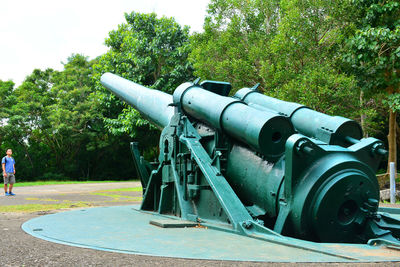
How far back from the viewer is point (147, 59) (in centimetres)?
2244

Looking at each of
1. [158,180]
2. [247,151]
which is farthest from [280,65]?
[247,151]

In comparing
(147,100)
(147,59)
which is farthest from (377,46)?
(147,59)

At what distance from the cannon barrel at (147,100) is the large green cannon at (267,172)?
93cm

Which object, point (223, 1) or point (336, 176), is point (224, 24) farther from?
point (336, 176)

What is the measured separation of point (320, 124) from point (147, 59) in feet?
59.2

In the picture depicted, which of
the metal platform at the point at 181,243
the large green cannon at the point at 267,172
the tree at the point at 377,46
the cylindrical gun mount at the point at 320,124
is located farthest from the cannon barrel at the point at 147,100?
the tree at the point at 377,46

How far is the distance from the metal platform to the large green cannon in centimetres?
28

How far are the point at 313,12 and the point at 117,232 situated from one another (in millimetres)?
Result: 13192

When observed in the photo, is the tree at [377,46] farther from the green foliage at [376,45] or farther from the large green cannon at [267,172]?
the large green cannon at [267,172]

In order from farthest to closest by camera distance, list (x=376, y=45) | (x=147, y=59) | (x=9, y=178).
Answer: (x=147, y=59) → (x=9, y=178) → (x=376, y=45)

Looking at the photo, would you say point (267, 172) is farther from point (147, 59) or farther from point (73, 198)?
point (147, 59)

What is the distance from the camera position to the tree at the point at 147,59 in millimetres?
22719

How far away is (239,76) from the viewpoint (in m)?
17.7

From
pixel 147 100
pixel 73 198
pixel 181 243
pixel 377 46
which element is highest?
pixel 377 46
